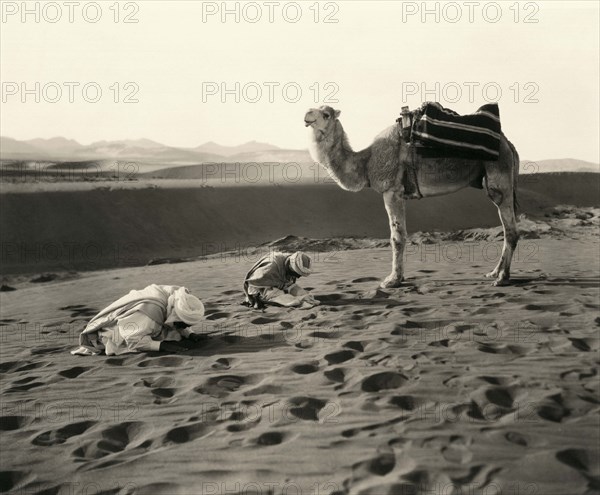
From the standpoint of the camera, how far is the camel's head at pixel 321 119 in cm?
753

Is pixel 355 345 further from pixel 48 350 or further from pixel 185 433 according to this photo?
pixel 48 350

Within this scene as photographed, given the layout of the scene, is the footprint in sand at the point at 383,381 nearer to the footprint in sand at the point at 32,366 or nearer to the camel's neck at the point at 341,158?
the footprint in sand at the point at 32,366

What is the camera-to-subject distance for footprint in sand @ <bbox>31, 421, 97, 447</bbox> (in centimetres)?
426

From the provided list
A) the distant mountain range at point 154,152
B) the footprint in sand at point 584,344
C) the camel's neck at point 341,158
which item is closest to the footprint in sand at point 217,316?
the camel's neck at point 341,158

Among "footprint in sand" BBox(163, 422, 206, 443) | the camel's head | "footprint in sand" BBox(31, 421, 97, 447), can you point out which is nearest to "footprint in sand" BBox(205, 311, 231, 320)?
the camel's head

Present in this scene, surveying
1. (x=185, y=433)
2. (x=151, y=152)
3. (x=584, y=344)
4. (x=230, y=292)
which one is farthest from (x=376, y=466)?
(x=151, y=152)

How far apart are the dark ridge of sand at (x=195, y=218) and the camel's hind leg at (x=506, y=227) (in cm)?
744

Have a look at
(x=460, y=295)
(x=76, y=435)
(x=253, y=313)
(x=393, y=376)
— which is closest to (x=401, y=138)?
(x=460, y=295)

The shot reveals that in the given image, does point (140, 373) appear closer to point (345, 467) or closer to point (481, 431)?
point (345, 467)

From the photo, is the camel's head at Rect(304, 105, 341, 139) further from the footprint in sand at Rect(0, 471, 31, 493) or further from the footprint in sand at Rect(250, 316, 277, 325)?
the footprint in sand at Rect(0, 471, 31, 493)

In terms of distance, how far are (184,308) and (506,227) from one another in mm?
3667

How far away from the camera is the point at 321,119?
298 inches

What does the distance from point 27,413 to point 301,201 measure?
48.5ft

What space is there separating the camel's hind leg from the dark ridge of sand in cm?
744
